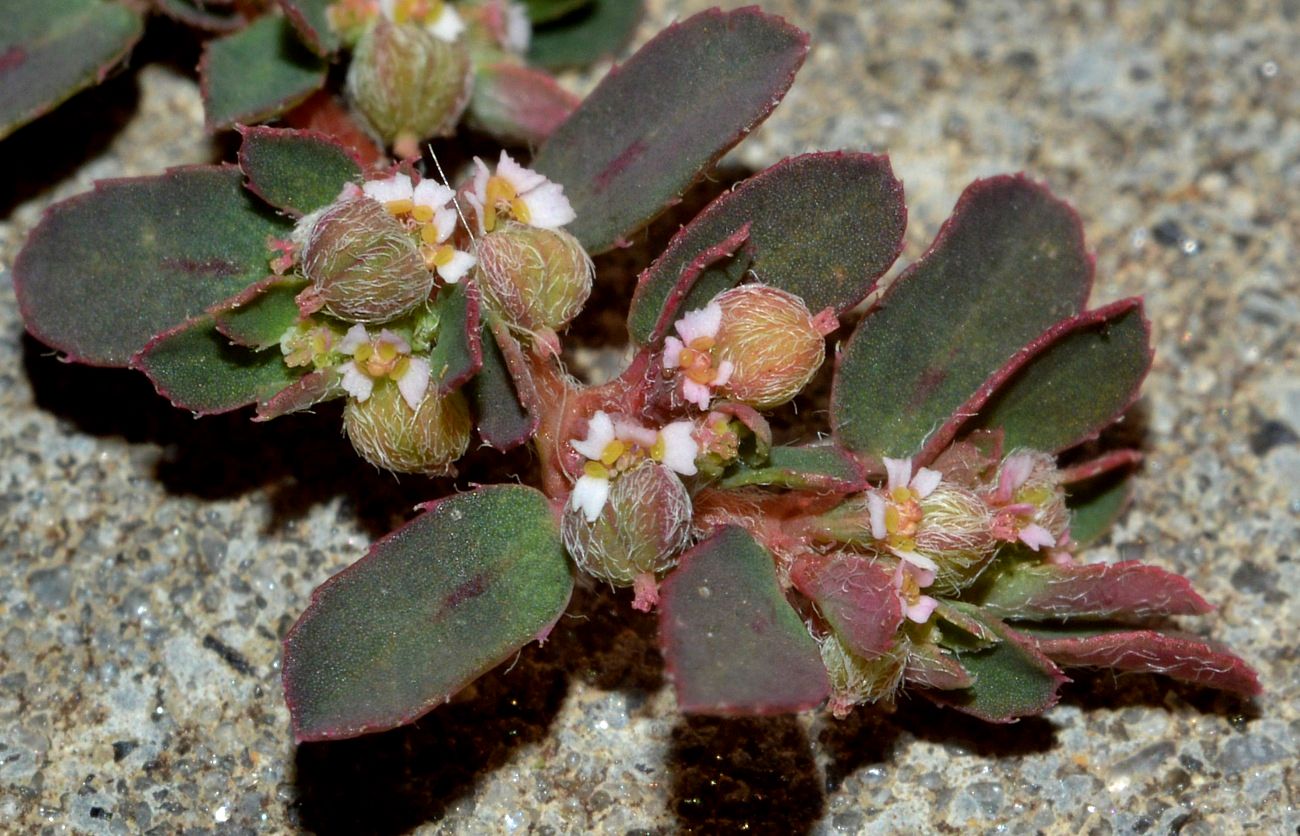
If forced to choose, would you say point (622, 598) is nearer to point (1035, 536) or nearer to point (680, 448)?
point (680, 448)

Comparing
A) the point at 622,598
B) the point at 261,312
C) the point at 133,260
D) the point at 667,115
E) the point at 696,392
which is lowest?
the point at 622,598

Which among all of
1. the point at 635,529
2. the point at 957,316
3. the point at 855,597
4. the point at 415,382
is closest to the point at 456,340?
the point at 415,382

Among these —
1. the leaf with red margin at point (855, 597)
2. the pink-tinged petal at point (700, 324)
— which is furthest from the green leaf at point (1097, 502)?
the pink-tinged petal at point (700, 324)

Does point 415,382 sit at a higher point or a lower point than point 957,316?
lower

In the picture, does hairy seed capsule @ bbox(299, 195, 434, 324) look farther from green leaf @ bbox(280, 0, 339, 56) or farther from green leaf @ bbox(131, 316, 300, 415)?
green leaf @ bbox(280, 0, 339, 56)

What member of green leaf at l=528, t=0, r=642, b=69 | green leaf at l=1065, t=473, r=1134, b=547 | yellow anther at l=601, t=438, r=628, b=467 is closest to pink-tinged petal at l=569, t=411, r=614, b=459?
yellow anther at l=601, t=438, r=628, b=467
